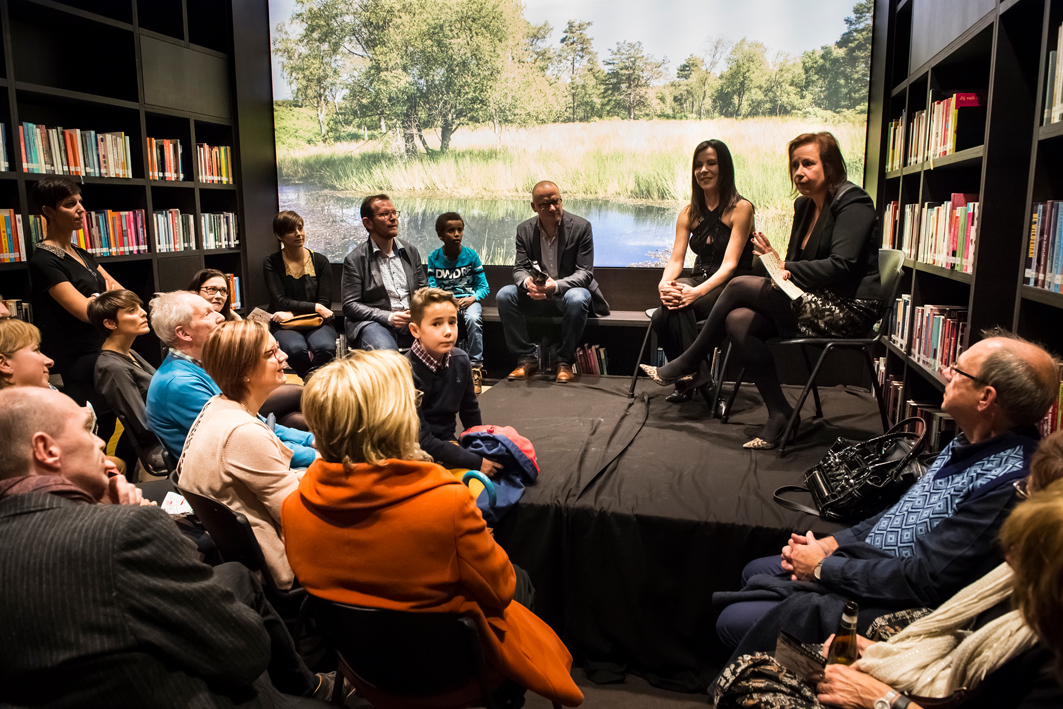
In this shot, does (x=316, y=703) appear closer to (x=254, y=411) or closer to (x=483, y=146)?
(x=254, y=411)

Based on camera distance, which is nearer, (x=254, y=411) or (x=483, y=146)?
(x=254, y=411)

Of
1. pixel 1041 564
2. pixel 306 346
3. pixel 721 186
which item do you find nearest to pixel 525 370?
pixel 306 346

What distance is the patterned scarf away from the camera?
1545 mm

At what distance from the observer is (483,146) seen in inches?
223

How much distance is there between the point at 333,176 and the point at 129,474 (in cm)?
322

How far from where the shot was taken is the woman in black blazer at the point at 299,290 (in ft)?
15.5

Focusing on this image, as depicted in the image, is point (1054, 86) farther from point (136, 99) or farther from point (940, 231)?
point (136, 99)

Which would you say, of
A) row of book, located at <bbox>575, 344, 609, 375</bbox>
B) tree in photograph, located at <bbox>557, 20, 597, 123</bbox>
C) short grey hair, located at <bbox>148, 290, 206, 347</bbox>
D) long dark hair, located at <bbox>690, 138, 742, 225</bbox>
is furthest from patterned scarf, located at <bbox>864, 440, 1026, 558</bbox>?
tree in photograph, located at <bbox>557, 20, 597, 123</bbox>

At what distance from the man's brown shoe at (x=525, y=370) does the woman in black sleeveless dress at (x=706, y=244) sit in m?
0.97

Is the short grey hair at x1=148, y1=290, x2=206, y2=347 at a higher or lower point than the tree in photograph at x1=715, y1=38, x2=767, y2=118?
lower

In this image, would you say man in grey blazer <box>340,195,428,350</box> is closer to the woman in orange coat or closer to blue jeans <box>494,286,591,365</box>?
blue jeans <box>494,286,591,365</box>

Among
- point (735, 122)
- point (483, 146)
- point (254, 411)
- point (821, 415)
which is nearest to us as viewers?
point (254, 411)

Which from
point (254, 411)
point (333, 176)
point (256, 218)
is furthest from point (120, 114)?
point (254, 411)

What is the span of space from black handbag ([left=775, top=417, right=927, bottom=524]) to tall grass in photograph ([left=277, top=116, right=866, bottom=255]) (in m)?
3.25
